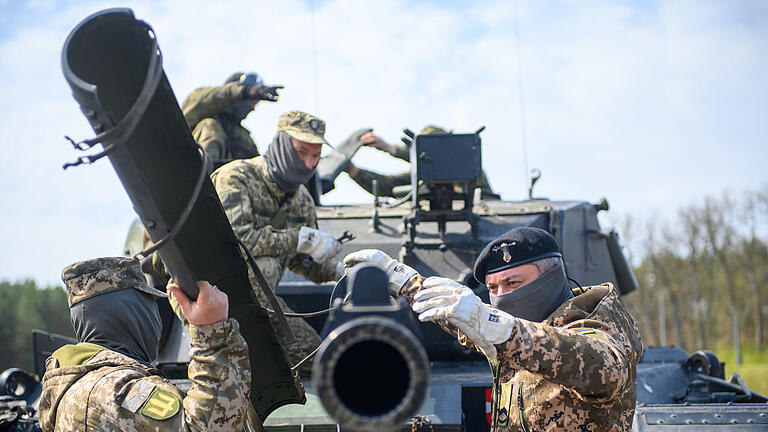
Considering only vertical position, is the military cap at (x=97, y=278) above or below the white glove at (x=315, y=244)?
above

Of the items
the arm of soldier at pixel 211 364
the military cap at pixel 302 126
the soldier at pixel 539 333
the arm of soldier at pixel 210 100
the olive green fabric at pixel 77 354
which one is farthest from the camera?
the arm of soldier at pixel 210 100

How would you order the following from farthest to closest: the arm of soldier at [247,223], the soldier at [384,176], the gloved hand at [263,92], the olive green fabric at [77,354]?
1. the soldier at [384,176]
2. the gloved hand at [263,92]
3. the arm of soldier at [247,223]
4. the olive green fabric at [77,354]

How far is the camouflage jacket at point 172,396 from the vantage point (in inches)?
112

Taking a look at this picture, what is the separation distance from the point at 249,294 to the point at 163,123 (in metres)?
0.87

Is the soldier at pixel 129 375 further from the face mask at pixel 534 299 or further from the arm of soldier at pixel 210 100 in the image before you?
the arm of soldier at pixel 210 100

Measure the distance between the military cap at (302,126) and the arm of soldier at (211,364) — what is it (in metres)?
2.61

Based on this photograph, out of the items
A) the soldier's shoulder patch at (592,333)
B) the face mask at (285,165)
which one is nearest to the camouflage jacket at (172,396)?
the soldier's shoulder patch at (592,333)

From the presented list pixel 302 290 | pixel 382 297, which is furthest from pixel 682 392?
pixel 382 297

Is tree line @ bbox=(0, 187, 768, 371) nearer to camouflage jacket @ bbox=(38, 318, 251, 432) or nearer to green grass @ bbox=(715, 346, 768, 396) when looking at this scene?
green grass @ bbox=(715, 346, 768, 396)

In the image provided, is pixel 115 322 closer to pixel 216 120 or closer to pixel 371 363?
pixel 371 363

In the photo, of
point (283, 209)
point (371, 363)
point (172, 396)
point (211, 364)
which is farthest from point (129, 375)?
point (283, 209)

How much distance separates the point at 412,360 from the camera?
6.35ft

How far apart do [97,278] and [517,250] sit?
1.68 metres

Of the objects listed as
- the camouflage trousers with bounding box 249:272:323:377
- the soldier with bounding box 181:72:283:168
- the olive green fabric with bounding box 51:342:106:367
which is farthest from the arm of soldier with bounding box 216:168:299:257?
the olive green fabric with bounding box 51:342:106:367
